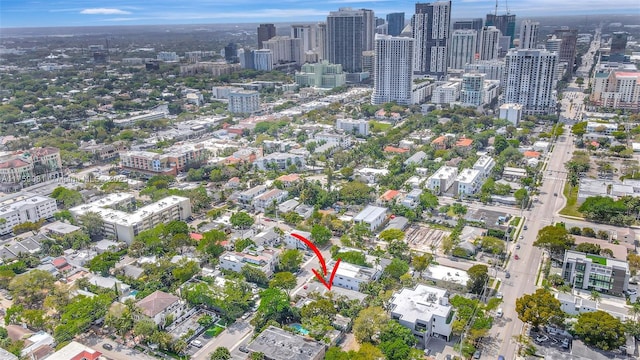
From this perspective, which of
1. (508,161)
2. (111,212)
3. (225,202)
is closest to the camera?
(111,212)

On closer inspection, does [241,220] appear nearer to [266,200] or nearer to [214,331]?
[266,200]

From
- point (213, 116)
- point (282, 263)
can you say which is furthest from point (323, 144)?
point (282, 263)

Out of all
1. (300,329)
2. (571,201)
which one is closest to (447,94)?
(571,201)

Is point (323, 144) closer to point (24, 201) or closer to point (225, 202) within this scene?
point (225, 202)

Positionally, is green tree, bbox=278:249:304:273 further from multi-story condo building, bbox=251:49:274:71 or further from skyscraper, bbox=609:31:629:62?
skyscraper, bbox=609:31:629:62

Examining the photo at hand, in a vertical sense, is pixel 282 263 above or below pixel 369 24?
below

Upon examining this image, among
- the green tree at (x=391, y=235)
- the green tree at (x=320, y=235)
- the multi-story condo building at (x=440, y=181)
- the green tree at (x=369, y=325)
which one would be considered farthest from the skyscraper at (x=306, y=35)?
the green tree at (x=369, y=325)
